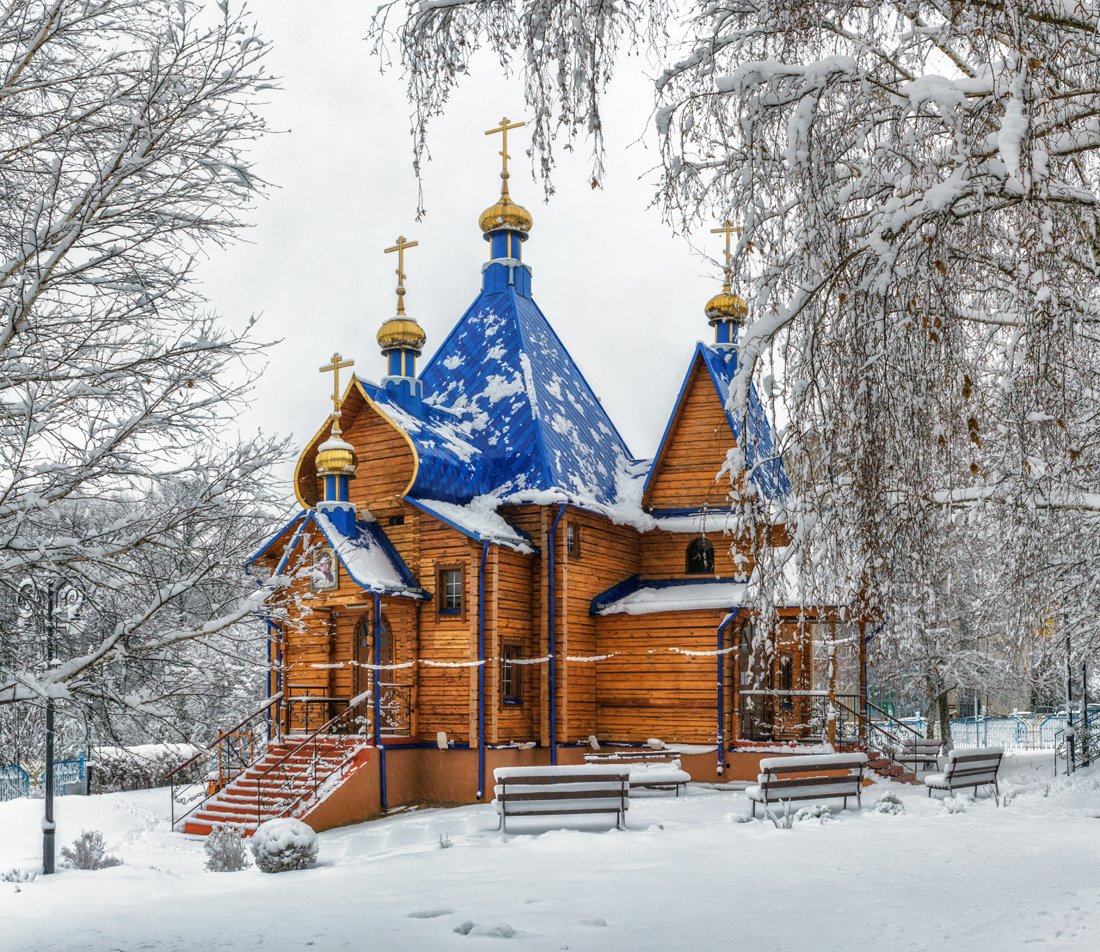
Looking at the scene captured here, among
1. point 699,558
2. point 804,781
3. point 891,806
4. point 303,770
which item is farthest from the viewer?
point 699,558

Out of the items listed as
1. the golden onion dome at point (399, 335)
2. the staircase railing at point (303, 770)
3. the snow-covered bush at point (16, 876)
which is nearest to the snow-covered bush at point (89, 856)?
the snow-covered bush at point (16, 876)

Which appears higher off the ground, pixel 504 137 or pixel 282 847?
pixel 504 137

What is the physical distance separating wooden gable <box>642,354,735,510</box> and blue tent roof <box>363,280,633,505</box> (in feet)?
3.13

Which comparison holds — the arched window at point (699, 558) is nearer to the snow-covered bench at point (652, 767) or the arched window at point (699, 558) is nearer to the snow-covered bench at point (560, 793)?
the snow-covered bench at point (652, 767)

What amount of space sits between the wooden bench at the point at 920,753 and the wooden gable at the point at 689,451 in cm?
646

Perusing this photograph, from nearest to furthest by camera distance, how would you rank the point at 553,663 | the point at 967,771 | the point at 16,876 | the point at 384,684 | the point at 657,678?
the point at 16,876
the point at 967,771
the point at 384,684
the point at 553,663
the point at 657,678

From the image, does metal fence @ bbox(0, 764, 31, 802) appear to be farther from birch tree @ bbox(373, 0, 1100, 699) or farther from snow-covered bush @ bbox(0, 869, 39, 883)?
birch tree @ bbox(373, 0, 1100, 699)

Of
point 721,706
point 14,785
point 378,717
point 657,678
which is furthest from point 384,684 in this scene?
point 14,785

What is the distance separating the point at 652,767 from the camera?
2114 cm

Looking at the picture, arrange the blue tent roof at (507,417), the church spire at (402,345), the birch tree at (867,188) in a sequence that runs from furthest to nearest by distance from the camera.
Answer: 1. the church spire at (402,345)
2. the blue tent roof at (507,417)
3. the birch tree at (867,188)

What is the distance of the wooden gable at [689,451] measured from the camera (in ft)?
77.4

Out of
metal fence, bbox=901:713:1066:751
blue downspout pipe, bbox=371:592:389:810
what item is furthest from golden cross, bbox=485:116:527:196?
metal fence, bbox=901:713:1066:751

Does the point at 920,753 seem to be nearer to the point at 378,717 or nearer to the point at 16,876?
the point at 378,717

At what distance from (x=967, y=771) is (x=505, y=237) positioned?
553 inches
